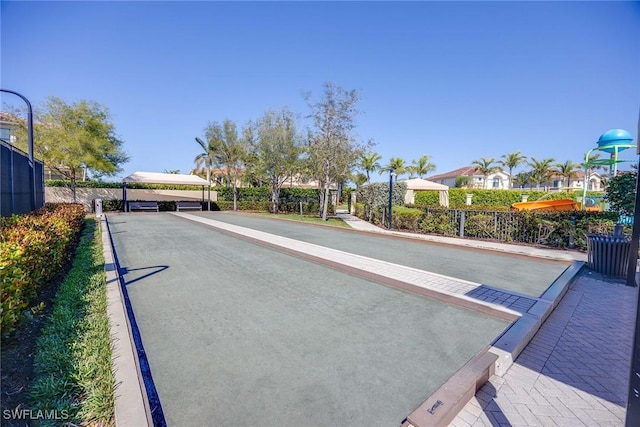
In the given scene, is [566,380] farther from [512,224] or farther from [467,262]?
[512,224]

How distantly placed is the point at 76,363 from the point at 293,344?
6.28ft

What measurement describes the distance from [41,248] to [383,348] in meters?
4.44

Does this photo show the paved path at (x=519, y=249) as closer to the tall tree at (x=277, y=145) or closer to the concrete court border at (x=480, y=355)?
the concrete court border at (x=480, y=355)

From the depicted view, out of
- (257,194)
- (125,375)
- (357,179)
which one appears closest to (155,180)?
(257,194)

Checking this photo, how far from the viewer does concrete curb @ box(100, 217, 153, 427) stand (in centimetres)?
196

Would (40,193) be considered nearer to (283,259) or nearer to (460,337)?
(283,259)

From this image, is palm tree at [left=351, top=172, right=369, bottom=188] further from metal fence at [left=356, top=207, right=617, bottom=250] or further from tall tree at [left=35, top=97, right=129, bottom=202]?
tall tree at [left=35, top=97, right=129, bottom=202]

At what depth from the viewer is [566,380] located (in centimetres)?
262

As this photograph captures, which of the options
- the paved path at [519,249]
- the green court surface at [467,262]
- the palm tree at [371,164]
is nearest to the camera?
the green court surface at [467,262]

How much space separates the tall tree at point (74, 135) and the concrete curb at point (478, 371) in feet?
74.6

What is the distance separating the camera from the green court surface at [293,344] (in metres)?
2.20

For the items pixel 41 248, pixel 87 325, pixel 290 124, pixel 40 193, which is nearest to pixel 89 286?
pixel 41 248

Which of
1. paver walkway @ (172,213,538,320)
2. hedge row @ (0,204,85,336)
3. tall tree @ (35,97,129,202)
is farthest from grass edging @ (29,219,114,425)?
tall tree @ (35,97,129,202)

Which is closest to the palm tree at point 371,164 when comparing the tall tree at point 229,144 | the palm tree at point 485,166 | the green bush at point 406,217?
the palm tree at point 485,166
